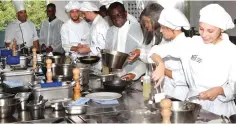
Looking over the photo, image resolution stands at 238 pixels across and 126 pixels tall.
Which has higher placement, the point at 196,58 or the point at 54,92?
the point at 196,58

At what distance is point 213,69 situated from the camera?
1.82 m

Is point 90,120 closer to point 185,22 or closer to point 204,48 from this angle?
point 204,48

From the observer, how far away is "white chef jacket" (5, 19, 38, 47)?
4996 millimetres

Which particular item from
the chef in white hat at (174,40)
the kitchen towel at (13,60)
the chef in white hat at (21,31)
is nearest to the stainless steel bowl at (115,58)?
the chef in white hat at (174,40)

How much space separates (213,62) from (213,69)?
0.13 feet

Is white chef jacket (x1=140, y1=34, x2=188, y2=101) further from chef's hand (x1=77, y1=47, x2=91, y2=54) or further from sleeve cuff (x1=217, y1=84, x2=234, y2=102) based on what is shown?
chef's hand (x1=77, y1=47, x2=91, y2=54)

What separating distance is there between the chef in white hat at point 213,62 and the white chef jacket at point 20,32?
3.48 m

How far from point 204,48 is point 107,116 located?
0.67m

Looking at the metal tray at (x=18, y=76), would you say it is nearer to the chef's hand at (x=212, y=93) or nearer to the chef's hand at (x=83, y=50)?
the chef's hand at (x=83, y=50)

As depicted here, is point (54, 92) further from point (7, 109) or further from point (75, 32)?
point (75, 32)

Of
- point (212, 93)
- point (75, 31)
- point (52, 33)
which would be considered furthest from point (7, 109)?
point (52, 33)

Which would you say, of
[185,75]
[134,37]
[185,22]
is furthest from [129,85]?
[134,37]

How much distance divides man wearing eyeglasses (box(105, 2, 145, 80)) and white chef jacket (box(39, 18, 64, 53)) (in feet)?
6.62

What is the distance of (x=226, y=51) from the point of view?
179 centimetres
